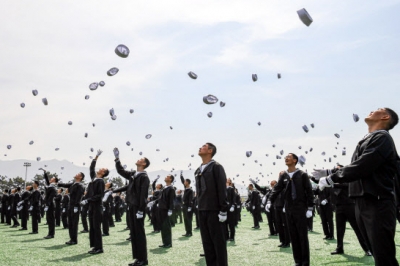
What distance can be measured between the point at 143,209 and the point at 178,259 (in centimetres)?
190

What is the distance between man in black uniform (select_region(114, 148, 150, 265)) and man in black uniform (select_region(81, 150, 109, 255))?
232cm

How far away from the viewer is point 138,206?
9.77 meters

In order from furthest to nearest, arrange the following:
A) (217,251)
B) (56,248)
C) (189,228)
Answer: (189,228)
(56,248)
(217,251)

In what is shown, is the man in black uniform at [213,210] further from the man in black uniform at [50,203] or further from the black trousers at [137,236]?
the man in black uniform at [50,203]

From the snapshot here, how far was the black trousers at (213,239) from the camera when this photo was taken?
715cm

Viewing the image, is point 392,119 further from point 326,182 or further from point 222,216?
point 222,216

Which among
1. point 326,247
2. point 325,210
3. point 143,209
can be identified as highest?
point 143,209

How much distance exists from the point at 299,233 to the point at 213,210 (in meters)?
2.37

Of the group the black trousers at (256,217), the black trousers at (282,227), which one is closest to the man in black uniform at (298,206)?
the black trousers at (282,227)

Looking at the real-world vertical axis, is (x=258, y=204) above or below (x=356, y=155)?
below

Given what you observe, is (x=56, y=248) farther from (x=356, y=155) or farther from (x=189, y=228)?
(x=356, y=155)

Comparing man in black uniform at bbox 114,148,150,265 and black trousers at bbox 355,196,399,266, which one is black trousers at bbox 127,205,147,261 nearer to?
man in black uniform at bbox 114,148,150,265

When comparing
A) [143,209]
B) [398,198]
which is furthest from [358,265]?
[143,209]

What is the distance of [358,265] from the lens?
29.3 ft
